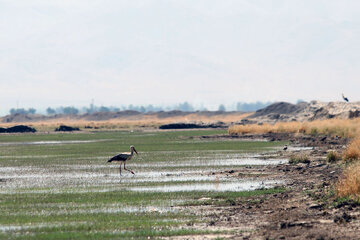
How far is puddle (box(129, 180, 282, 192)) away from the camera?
22.0 metres

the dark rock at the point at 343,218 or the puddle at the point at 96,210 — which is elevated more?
the dark rock at the point at 343,218

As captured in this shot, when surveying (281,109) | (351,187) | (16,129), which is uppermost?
(281,109)

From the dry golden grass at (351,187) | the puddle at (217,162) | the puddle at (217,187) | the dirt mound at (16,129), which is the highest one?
the dirt mound at (16,129)

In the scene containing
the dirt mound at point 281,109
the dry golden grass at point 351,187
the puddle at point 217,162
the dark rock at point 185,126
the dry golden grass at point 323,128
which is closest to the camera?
the dry golden grass at point 351,187

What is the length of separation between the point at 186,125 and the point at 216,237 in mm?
89672

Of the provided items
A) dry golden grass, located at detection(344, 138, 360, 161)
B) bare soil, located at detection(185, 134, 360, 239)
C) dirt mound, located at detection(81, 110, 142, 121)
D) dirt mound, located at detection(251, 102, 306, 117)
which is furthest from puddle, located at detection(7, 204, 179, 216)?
dirt mound, located at detection(81, 110, 142, 121)

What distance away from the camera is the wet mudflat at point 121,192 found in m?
15.0

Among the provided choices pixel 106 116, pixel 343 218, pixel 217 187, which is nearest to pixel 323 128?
pixel 217 187

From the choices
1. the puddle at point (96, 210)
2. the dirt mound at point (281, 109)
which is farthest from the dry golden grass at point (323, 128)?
the dirt mound at point (281, 109)

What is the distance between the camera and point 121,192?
2150cm

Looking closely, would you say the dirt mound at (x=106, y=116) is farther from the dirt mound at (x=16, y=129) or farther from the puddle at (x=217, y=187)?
the puddle at (x=217, y=187)

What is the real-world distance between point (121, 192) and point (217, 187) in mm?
3516

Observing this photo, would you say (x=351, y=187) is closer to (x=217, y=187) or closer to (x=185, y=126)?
(x=217, y=187)

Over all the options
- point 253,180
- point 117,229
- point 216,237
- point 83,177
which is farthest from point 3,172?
point 216,237
